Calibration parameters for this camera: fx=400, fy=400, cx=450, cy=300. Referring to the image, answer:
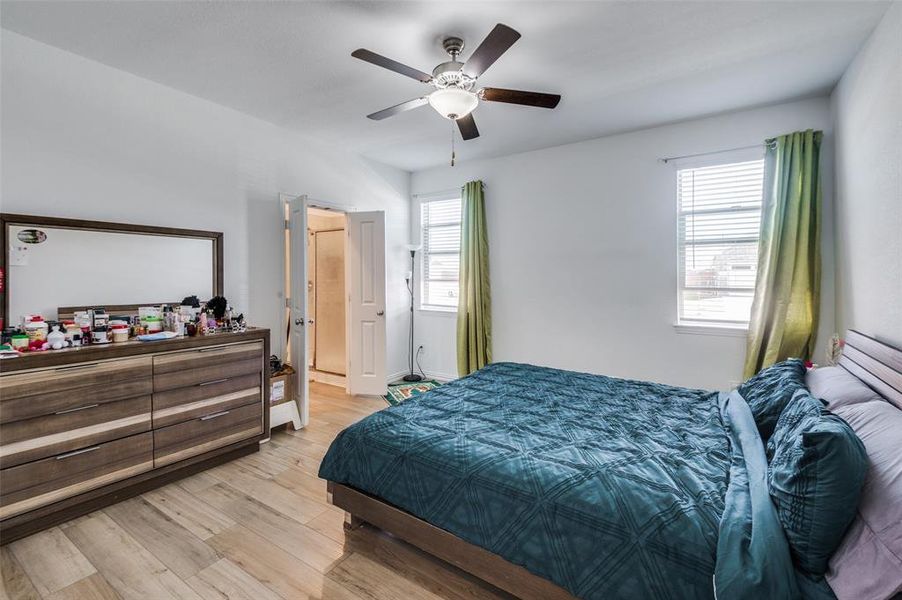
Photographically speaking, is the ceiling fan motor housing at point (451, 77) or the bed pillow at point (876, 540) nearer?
the bed pillow at point (876, 540)

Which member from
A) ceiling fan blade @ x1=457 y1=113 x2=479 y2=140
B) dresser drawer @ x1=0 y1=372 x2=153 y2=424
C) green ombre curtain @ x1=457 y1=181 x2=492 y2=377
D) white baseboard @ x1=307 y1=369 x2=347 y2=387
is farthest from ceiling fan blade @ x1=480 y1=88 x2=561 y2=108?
white baseboard @ x1=307 y1=369 x2=347 y2=387

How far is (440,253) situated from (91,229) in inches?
137

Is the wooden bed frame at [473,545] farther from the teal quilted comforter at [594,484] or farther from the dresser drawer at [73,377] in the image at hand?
the dresser drawer at [73,377]

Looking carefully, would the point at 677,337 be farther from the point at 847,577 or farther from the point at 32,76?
the point at 32,76

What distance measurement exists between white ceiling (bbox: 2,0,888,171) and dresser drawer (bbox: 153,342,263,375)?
1968mm

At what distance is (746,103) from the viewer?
330 centimetres

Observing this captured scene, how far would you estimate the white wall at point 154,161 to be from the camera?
8.04ft

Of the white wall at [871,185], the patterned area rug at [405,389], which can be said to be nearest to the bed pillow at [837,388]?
the white wall at [871,185]

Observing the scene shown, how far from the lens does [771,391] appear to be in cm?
197

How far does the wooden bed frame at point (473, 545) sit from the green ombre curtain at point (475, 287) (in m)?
2.82

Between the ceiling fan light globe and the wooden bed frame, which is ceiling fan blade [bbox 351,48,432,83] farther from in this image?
the wooden bed frame

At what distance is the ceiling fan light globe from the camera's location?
88.6 inches

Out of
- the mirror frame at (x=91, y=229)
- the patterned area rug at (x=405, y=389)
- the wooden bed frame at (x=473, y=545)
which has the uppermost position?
the mirror frame at (x=91, y=229)

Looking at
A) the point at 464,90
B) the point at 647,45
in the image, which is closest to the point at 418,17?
the point at 464,90
